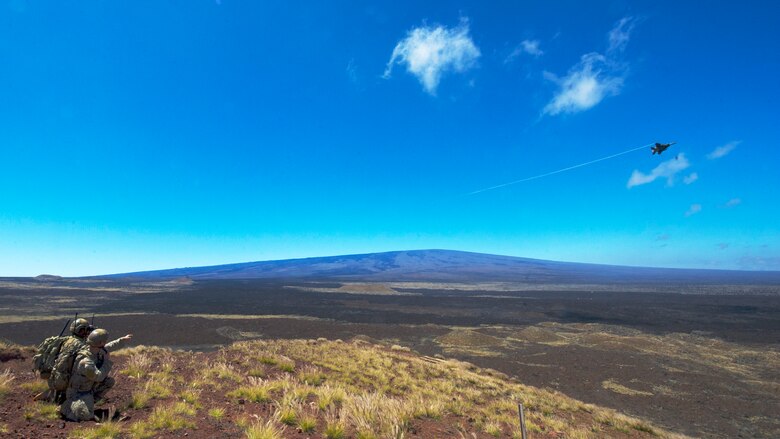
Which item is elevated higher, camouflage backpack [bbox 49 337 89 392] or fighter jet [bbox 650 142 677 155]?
fighter jet [bbox 650 142 677 155]

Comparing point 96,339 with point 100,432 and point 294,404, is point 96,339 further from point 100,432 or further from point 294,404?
point 294,404

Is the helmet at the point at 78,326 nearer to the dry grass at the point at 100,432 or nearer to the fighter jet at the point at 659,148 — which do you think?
the dry grass at the point at 100,432

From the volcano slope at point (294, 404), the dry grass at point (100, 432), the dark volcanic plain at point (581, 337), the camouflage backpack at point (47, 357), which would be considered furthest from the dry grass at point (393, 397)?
the dark volcanic plain at point (581, 337)

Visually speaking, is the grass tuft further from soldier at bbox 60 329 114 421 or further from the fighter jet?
the fighter jet

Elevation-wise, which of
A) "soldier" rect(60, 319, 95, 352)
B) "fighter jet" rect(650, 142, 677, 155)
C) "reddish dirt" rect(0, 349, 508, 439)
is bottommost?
"reddish dirt" rect(0, 349, 508, 439)

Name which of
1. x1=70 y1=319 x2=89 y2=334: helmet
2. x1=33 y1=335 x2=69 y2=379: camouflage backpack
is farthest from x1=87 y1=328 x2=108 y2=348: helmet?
x1=33 y1=335 x2=69 y2=379: camouflage backpack

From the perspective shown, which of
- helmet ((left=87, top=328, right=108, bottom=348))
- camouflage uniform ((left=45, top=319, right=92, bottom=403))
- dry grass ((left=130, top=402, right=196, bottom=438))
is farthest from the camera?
camouflage uniform ((left=45, top=319, right=92, bottom=403))

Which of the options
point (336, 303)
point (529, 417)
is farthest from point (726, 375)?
point (336, 303)
